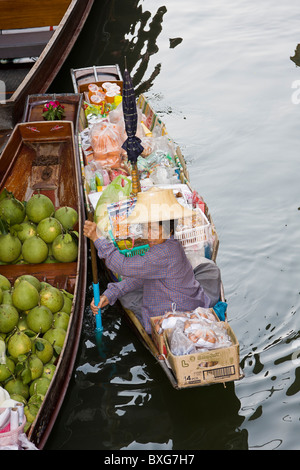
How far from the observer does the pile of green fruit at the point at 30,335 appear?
3.74m

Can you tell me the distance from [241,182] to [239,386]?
129 inches

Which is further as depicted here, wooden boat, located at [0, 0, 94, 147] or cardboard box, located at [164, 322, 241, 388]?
wooden boat, located at [0, 0, 94, 147]

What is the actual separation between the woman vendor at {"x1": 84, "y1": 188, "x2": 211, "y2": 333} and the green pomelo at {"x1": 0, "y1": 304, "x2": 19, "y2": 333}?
627mm

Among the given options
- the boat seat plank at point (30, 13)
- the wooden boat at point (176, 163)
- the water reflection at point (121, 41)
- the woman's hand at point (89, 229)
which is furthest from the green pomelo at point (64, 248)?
the boat seat plank at point (30, 13)

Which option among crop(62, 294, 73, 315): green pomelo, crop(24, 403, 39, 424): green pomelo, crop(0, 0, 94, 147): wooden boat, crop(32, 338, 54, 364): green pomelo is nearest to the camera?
crop(24, 403, 39, 424): green pomelo

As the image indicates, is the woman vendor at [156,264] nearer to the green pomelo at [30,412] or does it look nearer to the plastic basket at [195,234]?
the plastic basket at [195,234]

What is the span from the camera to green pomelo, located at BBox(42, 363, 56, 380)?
3.88m

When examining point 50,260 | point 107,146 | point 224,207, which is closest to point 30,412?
point 50,260

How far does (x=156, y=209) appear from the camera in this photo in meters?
3.91

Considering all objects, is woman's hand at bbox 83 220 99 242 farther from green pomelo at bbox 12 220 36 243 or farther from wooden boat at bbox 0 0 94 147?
wooden boat at bbox 0 0 94 147

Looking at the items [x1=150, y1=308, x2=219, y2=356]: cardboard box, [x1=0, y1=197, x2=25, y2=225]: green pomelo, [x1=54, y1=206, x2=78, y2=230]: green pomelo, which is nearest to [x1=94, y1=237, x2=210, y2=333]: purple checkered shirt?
[x1=150, y1=308, x2=219, y2=356]: cardboard box

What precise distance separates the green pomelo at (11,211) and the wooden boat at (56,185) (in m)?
0.41
